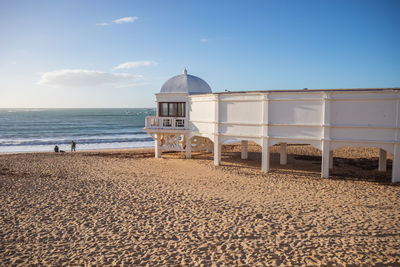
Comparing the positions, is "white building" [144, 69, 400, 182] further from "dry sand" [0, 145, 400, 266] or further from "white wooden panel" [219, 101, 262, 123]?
"dry sand" [0, 145, 400, 266]

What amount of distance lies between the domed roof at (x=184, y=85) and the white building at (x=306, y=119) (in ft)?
2.99

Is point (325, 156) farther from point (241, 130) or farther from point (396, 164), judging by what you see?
point (241, 130)

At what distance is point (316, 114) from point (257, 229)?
27.4 feet

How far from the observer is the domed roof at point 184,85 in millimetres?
20752

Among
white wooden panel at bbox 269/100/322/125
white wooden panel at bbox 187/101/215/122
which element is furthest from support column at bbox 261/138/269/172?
white wooden panel at bbox 187/101/215/122

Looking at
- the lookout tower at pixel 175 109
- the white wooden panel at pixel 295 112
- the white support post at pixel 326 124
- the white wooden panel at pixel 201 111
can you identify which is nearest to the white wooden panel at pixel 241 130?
the white wooden panel at pixel 295 112

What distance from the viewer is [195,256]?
282 inches

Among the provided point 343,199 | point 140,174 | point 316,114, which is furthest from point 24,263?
point 316,114

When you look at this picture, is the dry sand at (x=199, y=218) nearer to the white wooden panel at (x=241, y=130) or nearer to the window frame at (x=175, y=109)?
the white wooden panel at (x=241, y=130)

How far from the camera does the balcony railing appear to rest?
20656 millimetres

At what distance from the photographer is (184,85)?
2077 centimetres

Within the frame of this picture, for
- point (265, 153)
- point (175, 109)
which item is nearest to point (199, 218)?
point (265, 153)

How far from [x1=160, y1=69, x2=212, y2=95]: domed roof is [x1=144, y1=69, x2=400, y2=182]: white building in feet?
2.99

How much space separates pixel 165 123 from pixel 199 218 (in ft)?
40.4
